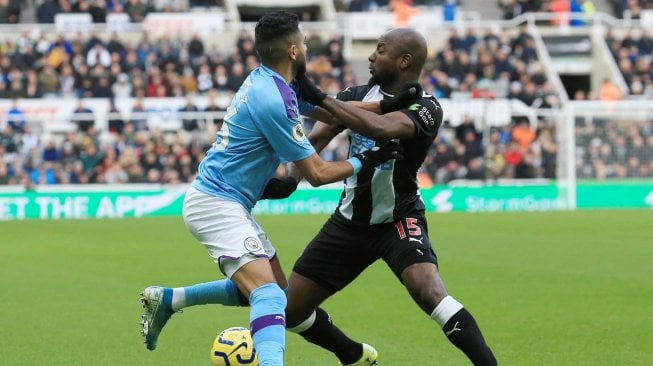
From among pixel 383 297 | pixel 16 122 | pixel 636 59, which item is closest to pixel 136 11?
pixel 16 122

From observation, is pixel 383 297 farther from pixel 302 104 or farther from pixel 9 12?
pixel 9 12

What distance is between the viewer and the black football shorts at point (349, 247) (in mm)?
6980

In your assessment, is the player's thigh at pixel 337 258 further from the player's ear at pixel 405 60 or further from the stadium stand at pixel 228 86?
the stadium stand at pixel 228 86

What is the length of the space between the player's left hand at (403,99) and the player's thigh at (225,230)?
1105 mm

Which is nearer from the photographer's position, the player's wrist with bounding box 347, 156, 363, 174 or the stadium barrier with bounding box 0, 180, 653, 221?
the player's wrist with bounding box 347, 156, 363, 174

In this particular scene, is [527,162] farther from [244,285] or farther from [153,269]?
[244,285]

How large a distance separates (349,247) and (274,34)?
5.14 feet

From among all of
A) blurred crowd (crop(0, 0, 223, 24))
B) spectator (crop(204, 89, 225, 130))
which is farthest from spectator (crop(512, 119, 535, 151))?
blurred crowd (crop(0, 0, 223, 24))

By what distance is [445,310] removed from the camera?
255 inches

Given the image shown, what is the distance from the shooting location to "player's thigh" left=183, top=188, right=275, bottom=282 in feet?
20.2

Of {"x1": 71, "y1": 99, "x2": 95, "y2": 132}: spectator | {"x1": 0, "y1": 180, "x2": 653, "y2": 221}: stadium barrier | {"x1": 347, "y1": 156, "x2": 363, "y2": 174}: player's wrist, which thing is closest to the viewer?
{"x1": 347, "y1": 156, "x2": 363, "y2": 174}: player's wrist

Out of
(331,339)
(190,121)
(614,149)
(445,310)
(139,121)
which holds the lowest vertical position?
(614,149)

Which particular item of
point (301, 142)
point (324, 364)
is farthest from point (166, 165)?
point (301, 142)

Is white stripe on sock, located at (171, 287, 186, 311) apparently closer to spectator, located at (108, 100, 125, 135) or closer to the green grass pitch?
the green grass pitch
